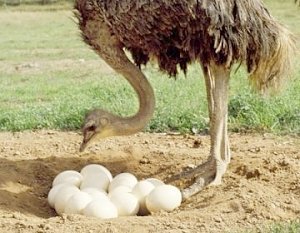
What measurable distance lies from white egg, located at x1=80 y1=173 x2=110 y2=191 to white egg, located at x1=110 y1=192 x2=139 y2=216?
307mm

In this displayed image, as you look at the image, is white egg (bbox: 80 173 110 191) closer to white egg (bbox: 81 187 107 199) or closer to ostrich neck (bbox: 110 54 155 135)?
white egg (bbox: 81 187 107 199)

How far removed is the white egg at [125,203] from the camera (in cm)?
530

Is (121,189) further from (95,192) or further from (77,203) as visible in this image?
(77,203)

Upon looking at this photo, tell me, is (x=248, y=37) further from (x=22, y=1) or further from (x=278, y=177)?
(x=22, y=1)

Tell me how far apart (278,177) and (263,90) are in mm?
627

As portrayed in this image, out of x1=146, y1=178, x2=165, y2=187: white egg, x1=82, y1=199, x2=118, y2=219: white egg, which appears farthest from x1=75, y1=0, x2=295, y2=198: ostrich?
x1=82, y1=199, x2=118, y2=219: white egg

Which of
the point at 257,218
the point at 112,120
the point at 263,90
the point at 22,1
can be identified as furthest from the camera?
the point at 22,1

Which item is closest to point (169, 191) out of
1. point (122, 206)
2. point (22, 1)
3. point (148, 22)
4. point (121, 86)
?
point (122, 206)

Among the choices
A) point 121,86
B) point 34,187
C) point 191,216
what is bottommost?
point 121,86

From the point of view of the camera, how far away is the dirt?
190 inches

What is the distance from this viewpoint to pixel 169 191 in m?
5.39

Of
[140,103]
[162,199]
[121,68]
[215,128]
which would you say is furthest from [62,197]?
[215,128]

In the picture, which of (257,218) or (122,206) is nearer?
(257,218)

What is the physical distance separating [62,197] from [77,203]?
20cm
